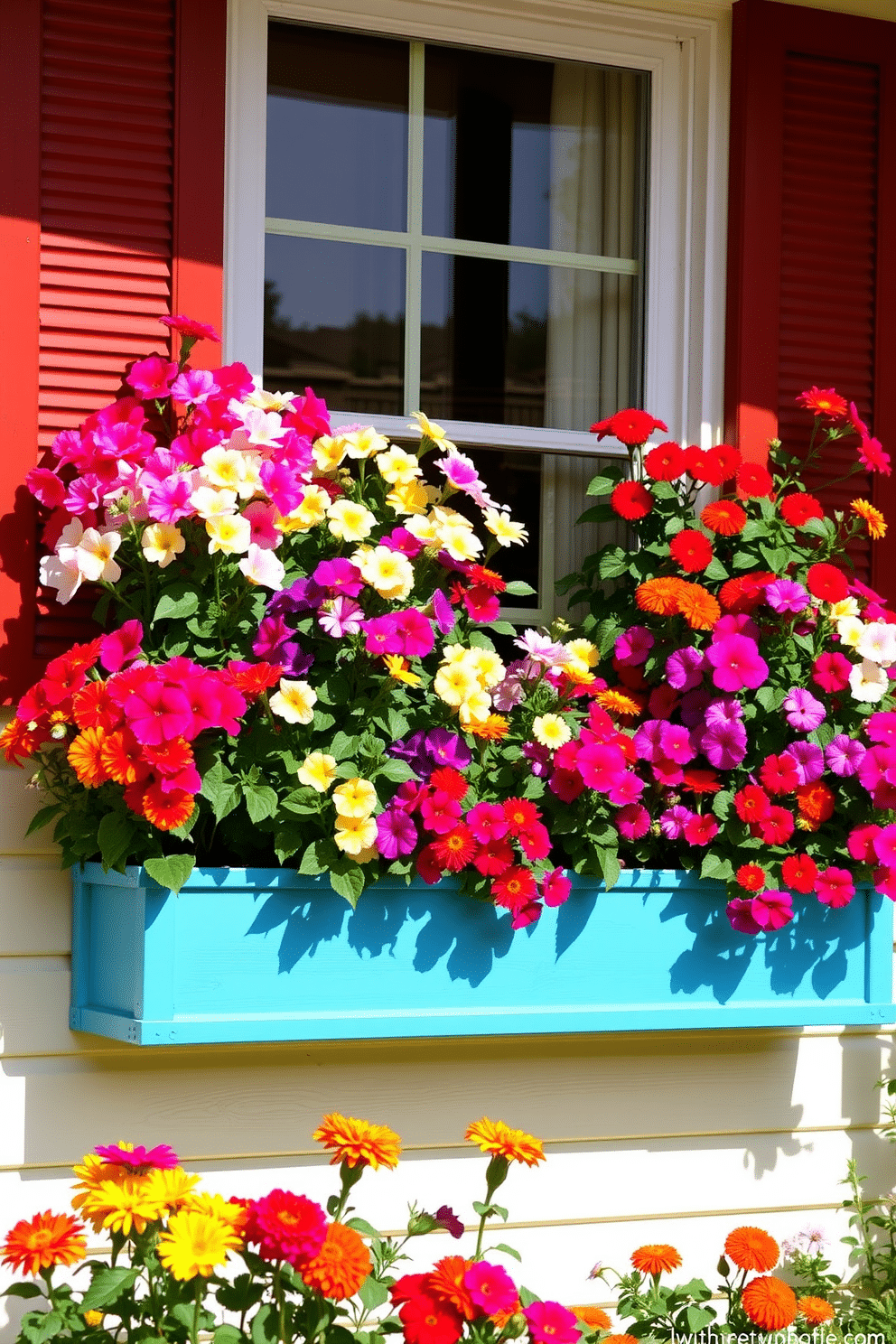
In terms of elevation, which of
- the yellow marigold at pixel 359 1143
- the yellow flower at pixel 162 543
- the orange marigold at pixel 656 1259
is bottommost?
the orange marigold at pixel 656 1259

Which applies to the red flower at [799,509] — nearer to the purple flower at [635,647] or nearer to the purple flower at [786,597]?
the purple flower at [786,597]

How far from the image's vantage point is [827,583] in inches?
101

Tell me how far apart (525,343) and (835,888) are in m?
1.19

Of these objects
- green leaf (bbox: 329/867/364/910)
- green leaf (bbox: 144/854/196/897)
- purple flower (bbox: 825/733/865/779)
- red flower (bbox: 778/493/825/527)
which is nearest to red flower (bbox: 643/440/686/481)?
red flower (bbox: 778/493/825/527)

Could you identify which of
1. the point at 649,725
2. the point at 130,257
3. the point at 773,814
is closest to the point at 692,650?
the point at 649,725

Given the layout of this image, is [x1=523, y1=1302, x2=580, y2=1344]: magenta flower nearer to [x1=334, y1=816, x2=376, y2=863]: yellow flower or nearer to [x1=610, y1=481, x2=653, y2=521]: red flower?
[x1=334, y1=816, x2=376, y2=863]: yellow flower

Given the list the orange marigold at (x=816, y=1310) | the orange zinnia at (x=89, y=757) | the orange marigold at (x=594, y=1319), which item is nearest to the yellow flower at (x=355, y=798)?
the orange zinnia at (x=89, y=757)

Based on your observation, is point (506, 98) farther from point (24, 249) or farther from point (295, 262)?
point (24, 249)

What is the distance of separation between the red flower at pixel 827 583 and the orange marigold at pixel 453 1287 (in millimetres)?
1282

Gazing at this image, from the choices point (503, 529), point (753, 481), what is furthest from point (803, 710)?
point (503, 529)

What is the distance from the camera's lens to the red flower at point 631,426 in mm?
2645

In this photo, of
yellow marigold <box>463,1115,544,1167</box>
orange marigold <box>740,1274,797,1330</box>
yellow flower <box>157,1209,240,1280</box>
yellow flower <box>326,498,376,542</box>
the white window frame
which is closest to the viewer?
yellow flower <box>157,1209,240,1280</box>

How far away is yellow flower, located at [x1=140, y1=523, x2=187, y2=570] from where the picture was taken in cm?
224

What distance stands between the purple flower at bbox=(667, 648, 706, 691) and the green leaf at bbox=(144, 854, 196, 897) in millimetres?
858
